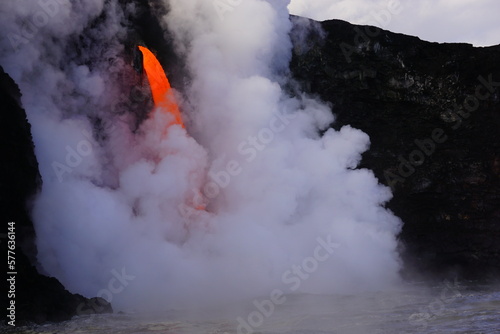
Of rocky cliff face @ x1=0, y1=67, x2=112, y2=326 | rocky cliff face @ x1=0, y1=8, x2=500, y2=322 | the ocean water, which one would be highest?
rocky cliff face @ x1=0, y1=8, x2=500, y2=322

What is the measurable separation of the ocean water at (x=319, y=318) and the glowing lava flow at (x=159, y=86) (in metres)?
13.0

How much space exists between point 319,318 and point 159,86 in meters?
17.7

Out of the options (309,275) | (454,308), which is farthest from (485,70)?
(454,308)

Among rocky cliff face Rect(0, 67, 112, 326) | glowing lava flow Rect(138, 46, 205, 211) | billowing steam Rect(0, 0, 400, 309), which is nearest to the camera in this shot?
rocky cliff face Rect(0, 67, 112, 326)

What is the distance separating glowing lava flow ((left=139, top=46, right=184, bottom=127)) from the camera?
97.2ft

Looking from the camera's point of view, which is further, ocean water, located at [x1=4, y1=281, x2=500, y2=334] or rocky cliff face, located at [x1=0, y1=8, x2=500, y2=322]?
rocky cliff face, located at [x1=0, y1=8, x2=500, y2=322]

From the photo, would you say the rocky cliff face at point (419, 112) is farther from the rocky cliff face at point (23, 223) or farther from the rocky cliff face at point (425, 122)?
the rocky cliff face at point (23, 223)

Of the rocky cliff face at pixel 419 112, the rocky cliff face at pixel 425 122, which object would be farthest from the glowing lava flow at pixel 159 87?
the rocky cliff face at pixel 425 122

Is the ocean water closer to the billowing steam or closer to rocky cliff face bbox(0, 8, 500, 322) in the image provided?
the billowing steam

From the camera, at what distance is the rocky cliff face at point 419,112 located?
107 ft

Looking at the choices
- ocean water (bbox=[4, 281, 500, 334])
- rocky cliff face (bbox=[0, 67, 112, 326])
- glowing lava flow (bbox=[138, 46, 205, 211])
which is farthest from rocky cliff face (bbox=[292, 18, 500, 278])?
rocky cliff face (bbox=[0, 67, 112, 326])

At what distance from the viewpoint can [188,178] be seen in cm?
2805

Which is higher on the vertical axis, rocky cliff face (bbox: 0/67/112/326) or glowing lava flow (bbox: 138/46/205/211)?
glowing lava flow (bbox: 138/46/205/211)

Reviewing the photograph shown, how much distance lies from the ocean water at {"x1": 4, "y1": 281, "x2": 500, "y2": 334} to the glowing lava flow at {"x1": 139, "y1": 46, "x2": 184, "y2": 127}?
42.6ft
